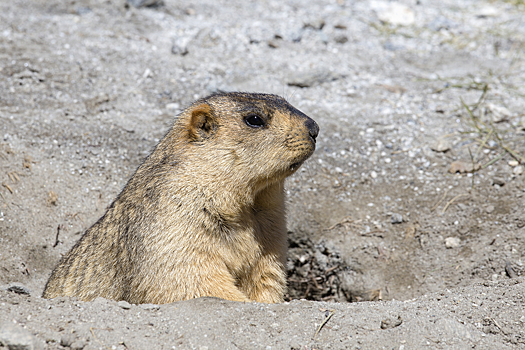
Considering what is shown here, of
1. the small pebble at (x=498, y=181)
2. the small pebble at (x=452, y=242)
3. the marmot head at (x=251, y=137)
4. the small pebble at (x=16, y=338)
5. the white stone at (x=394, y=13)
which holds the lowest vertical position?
the small pebble at (x=452, y=242)

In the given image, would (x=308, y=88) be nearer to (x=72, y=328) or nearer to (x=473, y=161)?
(x=473, y=161)

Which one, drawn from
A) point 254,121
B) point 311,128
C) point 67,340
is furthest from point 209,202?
point 67,340

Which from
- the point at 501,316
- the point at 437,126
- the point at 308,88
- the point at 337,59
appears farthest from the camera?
the point at 337,59

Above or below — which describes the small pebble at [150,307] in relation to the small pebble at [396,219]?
above

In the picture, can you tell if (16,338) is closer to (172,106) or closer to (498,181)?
(172,106)

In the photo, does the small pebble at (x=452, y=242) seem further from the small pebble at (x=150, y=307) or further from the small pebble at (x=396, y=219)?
the small pebble at (x=150, y=307)

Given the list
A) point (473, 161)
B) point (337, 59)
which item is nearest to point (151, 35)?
point (337, 59)

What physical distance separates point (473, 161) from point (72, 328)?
4880mm

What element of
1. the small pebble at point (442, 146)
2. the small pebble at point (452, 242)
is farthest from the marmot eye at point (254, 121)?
the small pebble at point (442, 146)

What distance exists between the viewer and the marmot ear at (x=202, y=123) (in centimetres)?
390

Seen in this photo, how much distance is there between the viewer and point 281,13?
28.5 ft

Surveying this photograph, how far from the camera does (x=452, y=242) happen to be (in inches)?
201

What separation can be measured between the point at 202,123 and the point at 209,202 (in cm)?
68

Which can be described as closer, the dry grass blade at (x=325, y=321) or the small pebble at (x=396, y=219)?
the dry grass blade at (x=325, y=321)
